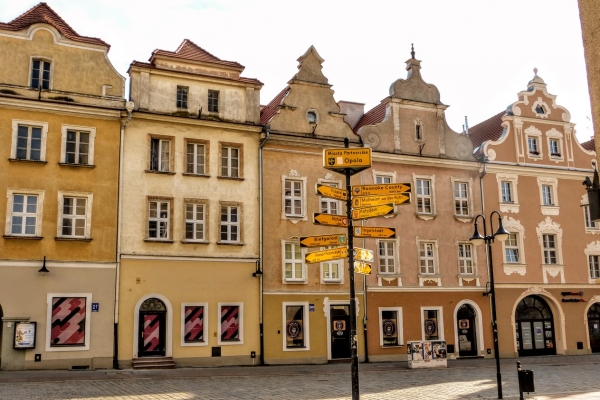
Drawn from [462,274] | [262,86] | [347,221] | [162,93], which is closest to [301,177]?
[262,86]

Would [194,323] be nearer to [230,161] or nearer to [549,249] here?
[230,161]

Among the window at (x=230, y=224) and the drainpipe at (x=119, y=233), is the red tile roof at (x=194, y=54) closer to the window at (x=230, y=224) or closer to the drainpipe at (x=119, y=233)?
the drainpipe at (x=119, y=233)

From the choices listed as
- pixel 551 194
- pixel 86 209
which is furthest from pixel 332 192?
pixel 551 194

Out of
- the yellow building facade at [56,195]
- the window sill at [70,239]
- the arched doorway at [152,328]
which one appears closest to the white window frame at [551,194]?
the arched doorway at [152,328]

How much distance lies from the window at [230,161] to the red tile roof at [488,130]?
52.1 ft

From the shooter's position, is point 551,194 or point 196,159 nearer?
point 196,159

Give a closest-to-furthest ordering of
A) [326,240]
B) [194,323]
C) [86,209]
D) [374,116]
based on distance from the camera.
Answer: [326,240] → [86,209] → [194,323] → [374,116]

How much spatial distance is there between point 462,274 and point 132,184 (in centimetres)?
1720

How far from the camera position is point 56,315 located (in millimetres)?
25375

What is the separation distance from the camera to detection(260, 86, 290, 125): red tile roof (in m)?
32.3

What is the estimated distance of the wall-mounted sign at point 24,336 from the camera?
24250mm

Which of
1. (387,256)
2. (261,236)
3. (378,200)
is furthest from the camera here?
(387,256)

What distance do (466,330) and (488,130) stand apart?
12.4 meters

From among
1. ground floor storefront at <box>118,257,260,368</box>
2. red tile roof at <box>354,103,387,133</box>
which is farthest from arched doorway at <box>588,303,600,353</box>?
ground floor storefront at <box>118,257,260,368</box>
